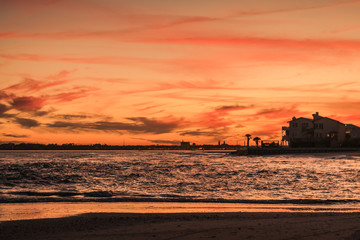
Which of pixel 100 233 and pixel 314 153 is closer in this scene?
pixel 100 233

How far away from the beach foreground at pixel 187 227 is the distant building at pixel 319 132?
112 meters

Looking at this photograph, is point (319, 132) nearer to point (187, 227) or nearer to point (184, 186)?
point (184, 186)

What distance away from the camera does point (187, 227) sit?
1151 cm

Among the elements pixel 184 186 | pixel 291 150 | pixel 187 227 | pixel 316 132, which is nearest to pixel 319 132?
pixel 316 132

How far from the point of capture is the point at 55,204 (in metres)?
18.0

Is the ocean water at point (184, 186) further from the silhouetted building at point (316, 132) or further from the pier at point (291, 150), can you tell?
the silhouetted building at point (316, 132)

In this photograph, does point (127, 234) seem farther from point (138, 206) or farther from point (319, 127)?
point (319, 127)

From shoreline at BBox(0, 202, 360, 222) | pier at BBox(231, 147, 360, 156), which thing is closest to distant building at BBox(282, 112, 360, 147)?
pier at BBox(231, 147, 360, 156)

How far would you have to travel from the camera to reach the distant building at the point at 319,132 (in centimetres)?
11788

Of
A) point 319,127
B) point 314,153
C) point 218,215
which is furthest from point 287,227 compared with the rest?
point 319,127

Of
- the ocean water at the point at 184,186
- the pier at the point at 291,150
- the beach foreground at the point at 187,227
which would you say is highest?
the pier at the point at 291,150

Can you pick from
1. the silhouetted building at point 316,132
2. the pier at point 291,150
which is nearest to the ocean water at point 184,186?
the pier at point 291,150

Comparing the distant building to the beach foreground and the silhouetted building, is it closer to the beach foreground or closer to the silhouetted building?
the silhouetted building

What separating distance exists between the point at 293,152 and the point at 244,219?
364 feet
